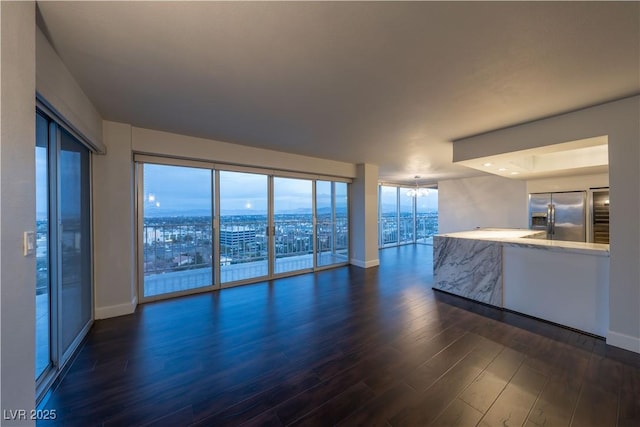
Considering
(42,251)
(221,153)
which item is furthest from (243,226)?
(42,251)

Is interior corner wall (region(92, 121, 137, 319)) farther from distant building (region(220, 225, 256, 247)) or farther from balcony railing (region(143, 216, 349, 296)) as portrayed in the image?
distant building (region(220, 225, 256, 247))

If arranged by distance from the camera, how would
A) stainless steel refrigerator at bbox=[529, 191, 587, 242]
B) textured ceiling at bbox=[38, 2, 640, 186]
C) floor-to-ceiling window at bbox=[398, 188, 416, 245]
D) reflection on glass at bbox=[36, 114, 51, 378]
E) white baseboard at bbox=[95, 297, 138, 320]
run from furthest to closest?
floor-to-ceiling window at bbox=[398, 188, 416, 245] < stainless steel refrigerator at bbox=[529, 191, 587, 242] < white baseboard at bbox=[95, 297, 138, 320] < reflection on glass at bbox=[36, 114, 51, 378] < textured ceiling at bbox=[38, 2, 640, 186]

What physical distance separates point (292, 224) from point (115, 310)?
3.16 m

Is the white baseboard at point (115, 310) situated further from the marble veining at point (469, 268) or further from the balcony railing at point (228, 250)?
the marble veining at point (469, 268)

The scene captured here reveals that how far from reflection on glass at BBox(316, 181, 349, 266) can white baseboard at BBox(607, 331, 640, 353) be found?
→ 4337 mm

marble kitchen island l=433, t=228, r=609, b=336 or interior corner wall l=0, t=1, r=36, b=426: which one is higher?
interior corner wall l=0, t=1, r=36, b=426

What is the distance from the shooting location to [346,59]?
1808mm

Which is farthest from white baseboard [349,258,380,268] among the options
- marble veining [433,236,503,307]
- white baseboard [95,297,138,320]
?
white baseboard [95,297,138,320]

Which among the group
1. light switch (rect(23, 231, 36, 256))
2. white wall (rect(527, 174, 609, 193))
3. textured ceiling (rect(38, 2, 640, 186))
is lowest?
light switch (rect(23, 231, 36, 256))

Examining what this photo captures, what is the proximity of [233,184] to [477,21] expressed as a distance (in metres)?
3.94

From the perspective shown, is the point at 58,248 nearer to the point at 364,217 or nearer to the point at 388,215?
the point at 364,217

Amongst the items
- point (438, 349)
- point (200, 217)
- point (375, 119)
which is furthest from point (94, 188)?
point (438, 349)

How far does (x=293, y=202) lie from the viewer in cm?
527

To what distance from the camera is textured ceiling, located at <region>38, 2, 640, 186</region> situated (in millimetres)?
1395
